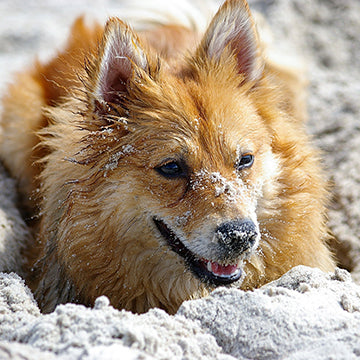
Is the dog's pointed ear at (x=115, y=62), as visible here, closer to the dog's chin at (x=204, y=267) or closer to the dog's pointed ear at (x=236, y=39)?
the dog's pointed ear at (x=236, y=39)

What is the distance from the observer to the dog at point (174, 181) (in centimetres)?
241

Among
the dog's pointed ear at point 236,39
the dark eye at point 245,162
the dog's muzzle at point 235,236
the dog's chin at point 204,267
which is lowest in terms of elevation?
the dog's chin at point 204,267

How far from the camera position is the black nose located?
219 cm

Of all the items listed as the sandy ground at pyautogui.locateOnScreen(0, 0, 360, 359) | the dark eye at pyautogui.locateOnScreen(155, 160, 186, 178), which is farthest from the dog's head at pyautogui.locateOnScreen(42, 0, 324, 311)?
the sandy ground at pyautogui.locateOnScreen(0, 0, 360, 359)

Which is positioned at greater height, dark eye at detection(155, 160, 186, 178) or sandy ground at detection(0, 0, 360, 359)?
dark eye at detection(155, 160, 186, 178)

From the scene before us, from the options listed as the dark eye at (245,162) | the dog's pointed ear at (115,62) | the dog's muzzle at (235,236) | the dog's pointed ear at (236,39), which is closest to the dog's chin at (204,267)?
the dog's muzzle at (235,236)

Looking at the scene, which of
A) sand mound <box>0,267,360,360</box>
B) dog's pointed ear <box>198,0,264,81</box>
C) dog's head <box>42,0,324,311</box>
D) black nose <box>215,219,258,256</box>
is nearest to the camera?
sand mound <box>0,267,360,360</box>

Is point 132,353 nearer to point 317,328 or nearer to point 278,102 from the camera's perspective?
point 317,328

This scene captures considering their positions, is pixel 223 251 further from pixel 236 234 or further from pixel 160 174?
pixel 160 174

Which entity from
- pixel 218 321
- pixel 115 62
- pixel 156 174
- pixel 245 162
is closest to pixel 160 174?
pixel 156 174

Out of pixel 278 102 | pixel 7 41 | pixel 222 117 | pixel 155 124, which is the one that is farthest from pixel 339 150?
pixel 7 41

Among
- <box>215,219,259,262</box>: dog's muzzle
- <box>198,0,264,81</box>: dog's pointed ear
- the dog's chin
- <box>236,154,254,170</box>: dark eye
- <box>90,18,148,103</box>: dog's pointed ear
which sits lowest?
the dog's chin

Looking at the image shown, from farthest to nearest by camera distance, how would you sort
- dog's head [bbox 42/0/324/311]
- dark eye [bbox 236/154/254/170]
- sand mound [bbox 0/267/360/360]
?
1. dark eye [bbox 236/154/254/170]
2. dog's head [bbox 42/0/324/311]
3. sand mound [bbox 0/267/360/360]

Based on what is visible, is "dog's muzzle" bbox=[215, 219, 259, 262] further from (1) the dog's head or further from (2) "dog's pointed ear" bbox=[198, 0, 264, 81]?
(2) "dog's pointed ear" bbox=[198, 0, 264, 81]
